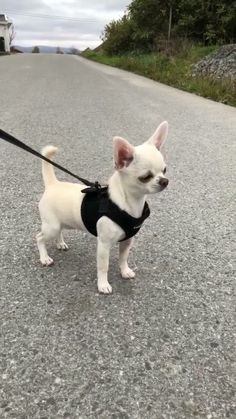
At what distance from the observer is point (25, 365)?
2.02 meters

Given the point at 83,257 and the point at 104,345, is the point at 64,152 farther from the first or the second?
the point at 104,345

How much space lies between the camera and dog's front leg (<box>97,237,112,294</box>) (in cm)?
244

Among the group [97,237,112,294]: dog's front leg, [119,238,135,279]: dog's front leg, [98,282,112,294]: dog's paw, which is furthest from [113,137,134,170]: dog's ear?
[98,282,112,294]: dog's paw

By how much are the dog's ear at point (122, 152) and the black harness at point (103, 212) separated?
0.90ft

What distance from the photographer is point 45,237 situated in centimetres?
276

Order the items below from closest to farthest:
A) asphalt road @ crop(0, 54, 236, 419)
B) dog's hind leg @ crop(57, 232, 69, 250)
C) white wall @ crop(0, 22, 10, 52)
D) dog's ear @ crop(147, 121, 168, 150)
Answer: asphalt road @ crop(0, 54, 236, 419)
dog's ear @ crop(147, 121, 168, 150)
dog's hind leg @ crop(57, 232, 69, 250)
white wall @ crop(0, 22, 10, 52)

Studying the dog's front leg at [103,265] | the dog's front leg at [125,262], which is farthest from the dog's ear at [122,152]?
the dog's front leg at [125,262]

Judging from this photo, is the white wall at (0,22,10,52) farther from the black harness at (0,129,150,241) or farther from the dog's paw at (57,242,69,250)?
the black harness at (0,129,150,241)

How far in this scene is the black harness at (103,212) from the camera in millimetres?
2361

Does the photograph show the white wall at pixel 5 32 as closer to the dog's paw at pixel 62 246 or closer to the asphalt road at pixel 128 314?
the asphalt road at pixel 128 314

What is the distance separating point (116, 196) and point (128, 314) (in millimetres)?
651

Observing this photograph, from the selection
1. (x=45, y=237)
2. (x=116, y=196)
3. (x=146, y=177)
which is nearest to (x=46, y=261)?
(x=45, y=237)

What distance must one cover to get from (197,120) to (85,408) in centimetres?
680

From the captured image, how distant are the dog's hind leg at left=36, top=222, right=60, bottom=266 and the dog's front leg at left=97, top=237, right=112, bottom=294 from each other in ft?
1.18
